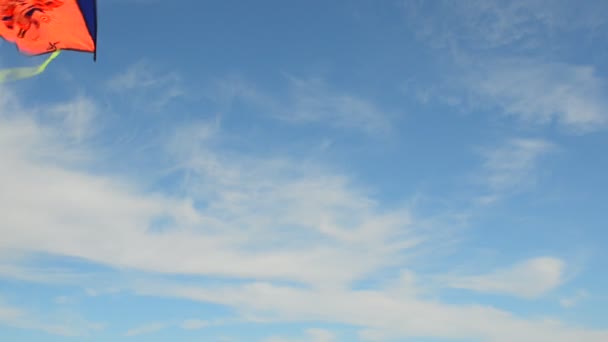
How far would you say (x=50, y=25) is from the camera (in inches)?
826

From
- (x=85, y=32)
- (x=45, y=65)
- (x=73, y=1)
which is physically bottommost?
(x=45, y=65)

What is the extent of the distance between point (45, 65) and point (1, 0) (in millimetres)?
5681

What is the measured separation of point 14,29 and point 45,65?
3.91 m

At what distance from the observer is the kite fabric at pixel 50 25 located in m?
20.4

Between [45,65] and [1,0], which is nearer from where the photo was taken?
[45,65]

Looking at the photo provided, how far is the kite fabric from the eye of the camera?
20406mm

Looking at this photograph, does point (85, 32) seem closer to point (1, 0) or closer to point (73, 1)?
point (73, 1)

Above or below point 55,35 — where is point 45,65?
below

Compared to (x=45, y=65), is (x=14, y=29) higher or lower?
higher

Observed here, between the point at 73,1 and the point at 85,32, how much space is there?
1.69m

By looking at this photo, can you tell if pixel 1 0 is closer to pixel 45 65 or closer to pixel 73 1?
pixel 73 1

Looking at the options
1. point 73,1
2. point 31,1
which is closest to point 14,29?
point 31,1

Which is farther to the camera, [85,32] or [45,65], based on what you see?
Result: [85,32]

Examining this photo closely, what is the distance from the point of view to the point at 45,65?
1870 centimetres
